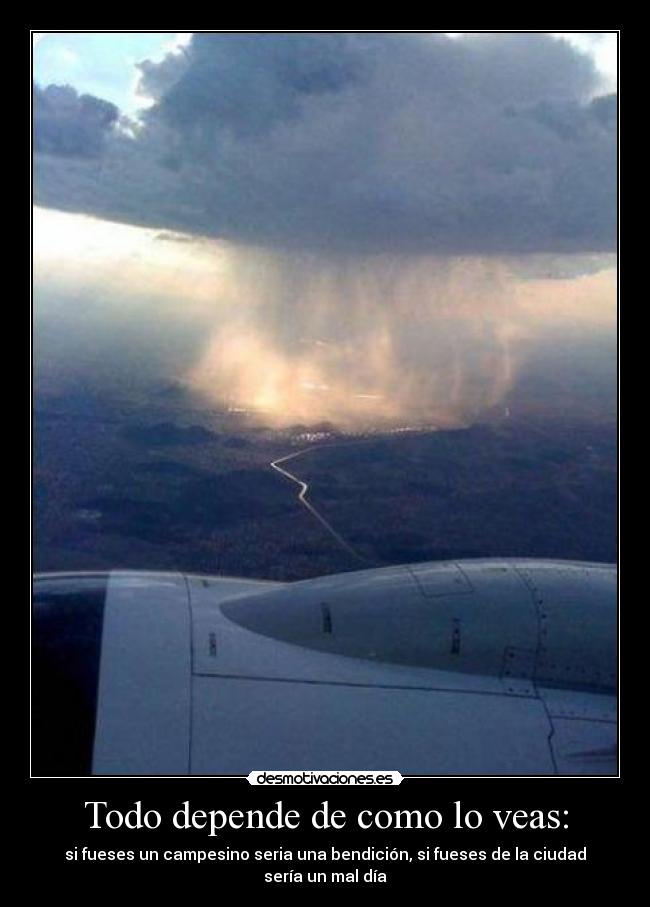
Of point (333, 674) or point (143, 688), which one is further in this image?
point (333, 674)

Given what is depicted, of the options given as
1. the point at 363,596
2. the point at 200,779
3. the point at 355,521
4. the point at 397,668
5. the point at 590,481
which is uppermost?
the point at 590,481

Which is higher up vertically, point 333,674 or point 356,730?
point 333,674

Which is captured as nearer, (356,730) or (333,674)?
(356,730)

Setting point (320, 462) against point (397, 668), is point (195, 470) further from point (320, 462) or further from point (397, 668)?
point (397, 668)

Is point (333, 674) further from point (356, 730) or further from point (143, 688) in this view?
point (143, 688)

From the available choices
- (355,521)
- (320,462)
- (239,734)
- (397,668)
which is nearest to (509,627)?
(397,668)

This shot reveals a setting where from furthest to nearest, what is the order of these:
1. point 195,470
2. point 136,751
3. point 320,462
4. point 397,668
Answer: point 320,462 < point 195,470 < point 397,668 < point 136,751

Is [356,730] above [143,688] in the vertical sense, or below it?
below

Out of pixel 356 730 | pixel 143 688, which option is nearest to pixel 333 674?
pixel 356 730
